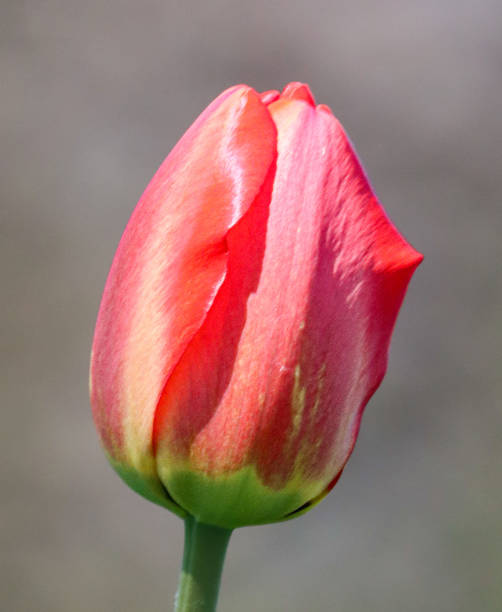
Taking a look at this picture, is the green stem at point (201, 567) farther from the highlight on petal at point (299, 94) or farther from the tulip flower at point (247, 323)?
the highlight on petal at point (299, 94)

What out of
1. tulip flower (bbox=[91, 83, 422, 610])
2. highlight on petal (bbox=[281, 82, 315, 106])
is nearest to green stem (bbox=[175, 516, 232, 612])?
tulip flower (bbox=[91, 83, 422, 610])

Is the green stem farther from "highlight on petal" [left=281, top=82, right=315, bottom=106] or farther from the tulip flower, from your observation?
"highlight on petal" [left=281, top=82, right=315, bottom=106]

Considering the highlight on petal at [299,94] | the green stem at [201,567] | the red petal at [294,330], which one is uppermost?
the highlight on petal at [299,94]

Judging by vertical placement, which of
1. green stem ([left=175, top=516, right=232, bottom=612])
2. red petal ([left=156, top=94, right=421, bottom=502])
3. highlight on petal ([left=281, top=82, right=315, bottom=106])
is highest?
highlight on petal ([left=281, top=82, right=315, bottom=106])

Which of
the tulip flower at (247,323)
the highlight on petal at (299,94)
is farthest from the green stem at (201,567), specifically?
the highlight on petal at (299,94)

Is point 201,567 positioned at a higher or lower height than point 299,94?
lower

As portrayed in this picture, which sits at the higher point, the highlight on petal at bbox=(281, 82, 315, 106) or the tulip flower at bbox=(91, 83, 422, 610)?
the highlight on petal at bbox=(281, 82, 315, 106)
